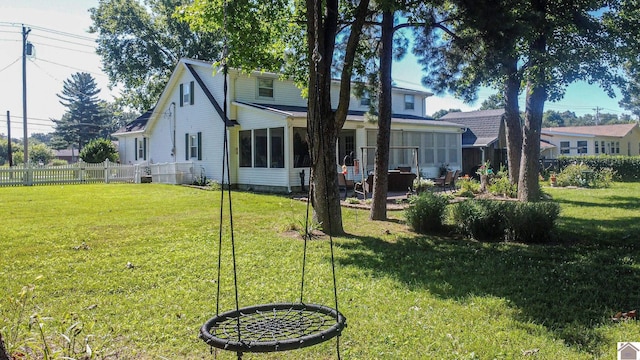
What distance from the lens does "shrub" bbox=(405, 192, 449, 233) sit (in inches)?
334

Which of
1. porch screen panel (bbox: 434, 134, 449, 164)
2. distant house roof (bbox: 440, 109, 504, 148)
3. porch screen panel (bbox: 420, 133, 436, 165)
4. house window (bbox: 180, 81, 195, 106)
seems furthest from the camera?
distant house roof (bbox: 440, 109, 504, 148)

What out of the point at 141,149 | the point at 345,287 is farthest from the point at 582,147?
the point at 345,287

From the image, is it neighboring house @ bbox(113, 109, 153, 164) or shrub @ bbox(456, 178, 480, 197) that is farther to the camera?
neighboring house @ bbox(113, 109, 153, 164)

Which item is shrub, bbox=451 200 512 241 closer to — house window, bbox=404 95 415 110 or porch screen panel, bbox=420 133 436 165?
porch screen panel, bbox=420 133 436 165

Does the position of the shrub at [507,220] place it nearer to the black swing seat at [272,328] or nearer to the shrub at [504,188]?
the black swing seat at [272,328]

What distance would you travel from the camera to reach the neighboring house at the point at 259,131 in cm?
1739

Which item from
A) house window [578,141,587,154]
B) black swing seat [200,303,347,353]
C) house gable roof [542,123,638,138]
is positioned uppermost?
house gable roof [542,123,638,138]

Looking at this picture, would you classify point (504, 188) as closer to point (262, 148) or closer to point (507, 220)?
point (507, 220)

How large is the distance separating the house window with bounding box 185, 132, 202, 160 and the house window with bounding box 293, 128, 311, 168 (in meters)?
5.43

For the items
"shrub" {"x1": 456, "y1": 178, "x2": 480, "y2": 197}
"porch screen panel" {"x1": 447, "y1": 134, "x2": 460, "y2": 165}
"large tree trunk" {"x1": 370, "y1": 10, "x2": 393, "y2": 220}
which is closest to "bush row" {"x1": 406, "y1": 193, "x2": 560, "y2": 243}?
"large tree trunk" {"x1": 370, "y1": 10, "x2": 393, "y2": 220}

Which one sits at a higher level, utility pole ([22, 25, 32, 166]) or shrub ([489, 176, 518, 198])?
utility pole ([22, 25, 32, 166])

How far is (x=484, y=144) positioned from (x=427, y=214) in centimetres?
1937

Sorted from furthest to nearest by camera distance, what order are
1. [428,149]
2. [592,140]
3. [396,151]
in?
[592,140]
[428,149]
[396,151]

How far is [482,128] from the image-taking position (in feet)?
94.1
